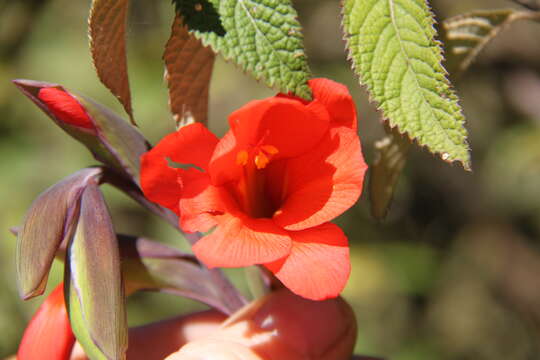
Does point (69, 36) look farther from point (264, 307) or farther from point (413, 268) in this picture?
point (264, 307)

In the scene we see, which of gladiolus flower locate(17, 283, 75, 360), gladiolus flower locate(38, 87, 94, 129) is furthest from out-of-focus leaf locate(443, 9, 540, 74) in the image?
gladiolus flower locate(17, 283, 75, 360)

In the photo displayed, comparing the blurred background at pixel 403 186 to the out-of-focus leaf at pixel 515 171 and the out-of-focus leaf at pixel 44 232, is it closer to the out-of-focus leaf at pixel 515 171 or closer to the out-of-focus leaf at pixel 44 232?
the out-of-focus leaf at pixel 515 171

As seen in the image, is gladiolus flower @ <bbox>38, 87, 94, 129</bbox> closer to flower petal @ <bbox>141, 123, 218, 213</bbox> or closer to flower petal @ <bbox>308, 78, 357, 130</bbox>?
flower petal @ <bbox>141, 123, 218, 213</bbox>

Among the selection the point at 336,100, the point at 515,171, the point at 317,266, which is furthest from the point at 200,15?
the point at 515,171

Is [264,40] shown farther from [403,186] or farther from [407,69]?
[403,186]

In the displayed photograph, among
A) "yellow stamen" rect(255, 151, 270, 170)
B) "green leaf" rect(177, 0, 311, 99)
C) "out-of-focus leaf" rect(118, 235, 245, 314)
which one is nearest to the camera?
"green leaf" rect(177, 0, 311, 99)

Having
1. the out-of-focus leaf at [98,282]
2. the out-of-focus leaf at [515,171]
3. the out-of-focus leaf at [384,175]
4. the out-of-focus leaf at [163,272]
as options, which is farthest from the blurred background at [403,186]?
the out-of-focus leaf at [98,282]

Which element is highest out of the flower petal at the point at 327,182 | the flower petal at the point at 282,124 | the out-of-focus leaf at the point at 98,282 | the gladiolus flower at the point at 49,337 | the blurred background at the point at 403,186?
the flower petal at the point at 282,124
